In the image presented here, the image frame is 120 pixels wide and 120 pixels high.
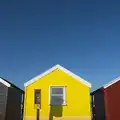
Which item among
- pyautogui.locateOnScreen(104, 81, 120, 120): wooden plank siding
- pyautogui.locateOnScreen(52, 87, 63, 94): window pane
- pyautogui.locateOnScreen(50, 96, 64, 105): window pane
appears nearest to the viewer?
pyautogui.locateOnScreen(50, 96, 64, 105): window pane

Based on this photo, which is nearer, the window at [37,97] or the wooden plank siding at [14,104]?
the window at [37,97]

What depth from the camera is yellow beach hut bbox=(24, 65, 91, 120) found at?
2370 centimetres

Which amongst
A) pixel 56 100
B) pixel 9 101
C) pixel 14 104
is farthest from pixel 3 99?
pixel 56 100

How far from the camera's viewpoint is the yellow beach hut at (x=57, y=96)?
23.7 metres

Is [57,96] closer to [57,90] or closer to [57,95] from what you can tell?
[57,95]

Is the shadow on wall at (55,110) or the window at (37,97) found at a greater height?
the window at (37,97)

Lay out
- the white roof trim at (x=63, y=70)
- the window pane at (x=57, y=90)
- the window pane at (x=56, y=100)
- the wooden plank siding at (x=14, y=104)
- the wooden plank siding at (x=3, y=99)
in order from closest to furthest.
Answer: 1. the wooden plank siding at (x=3, y=99)
2. the window pane at (x=56, y=100)
3. the window pane at (x=57, y=90)
4. the white roof trim at (x=63, y=70)
5. the wooden plank siding at (x=14, y=104)

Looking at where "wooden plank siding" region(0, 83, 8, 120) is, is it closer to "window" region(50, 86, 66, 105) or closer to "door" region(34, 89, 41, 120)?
"door" region(34, 89, 41, 120)

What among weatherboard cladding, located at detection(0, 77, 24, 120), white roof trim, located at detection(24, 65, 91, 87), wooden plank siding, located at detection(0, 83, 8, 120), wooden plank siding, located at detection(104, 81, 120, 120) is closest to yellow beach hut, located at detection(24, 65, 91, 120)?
white roof trim, located at detection(24, 65, 91, 87)

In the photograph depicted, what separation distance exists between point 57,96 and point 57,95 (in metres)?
0.09

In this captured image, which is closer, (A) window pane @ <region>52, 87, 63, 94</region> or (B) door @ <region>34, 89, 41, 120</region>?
(B) door @ <region>34, 89, 41, 120</region>

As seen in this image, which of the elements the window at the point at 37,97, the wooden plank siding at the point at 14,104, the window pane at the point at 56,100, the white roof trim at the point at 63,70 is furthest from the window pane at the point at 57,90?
the wooden plank siding at the point at 14,104

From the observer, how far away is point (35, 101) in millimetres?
24094

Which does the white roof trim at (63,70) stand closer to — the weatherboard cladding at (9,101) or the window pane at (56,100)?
the weatherboard cladding at (9,101)
